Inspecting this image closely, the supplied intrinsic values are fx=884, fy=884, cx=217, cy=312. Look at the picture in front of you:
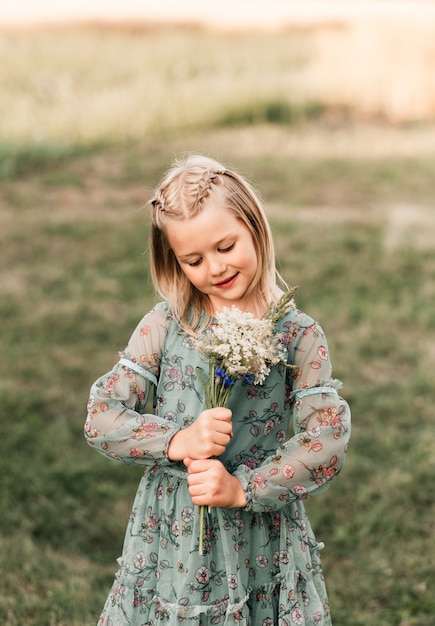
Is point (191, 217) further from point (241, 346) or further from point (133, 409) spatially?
point (133, 409)

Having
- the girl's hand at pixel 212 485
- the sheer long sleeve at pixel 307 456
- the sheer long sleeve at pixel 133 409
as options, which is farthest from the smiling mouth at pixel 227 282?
the girl's hand at pixel 212 485

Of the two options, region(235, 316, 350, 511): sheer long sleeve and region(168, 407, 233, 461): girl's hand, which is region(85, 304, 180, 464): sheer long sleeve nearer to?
region(168, 407, 233, 461): girl's hand

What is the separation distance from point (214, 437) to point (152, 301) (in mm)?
4758

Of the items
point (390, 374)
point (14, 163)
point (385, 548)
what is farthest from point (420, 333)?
point (14, 163)

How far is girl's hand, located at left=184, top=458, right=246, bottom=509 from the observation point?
6.87ft

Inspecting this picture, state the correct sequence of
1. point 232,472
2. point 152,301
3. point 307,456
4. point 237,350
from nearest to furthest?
1. point 237,350
2. point 307,456
3. point 232,472
4. point 152,301

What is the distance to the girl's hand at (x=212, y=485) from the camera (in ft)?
6.87

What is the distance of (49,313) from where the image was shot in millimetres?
6523

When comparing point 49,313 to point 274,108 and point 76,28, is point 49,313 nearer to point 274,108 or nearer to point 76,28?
point 274,108

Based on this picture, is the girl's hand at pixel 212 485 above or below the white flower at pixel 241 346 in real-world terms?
below

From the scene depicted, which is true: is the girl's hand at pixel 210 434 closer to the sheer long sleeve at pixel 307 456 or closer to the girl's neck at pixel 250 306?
the sheer long sleeve at pixel 307 456

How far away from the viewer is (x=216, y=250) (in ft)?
7.24

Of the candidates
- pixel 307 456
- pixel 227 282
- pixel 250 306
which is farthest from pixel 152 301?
pixel 307 456

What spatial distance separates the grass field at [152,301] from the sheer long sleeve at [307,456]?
4.59 feet
